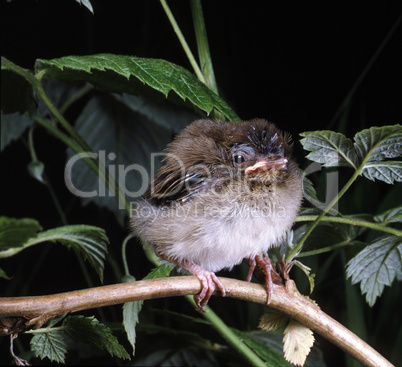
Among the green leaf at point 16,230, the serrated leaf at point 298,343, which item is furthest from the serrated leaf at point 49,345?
the serrated leaf at point 298,343

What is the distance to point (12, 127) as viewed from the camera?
1.35 meters

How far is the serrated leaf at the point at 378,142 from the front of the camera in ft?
2.26

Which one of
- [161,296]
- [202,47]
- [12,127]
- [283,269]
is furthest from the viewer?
[12,127]

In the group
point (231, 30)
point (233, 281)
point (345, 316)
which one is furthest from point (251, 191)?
point (231, 30)

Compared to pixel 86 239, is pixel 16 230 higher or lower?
higher

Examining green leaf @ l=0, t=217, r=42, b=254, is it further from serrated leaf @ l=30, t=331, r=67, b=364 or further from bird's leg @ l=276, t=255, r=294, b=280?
bird's leg @ l=276, t=255, r=294, b=280

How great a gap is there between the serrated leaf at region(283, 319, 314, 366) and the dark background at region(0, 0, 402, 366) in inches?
19.2

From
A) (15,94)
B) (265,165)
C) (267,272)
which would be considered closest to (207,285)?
(267,272)

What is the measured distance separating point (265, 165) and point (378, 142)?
0.67 feet

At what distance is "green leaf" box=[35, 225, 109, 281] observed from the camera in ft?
2.82

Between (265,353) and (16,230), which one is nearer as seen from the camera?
(16,230)

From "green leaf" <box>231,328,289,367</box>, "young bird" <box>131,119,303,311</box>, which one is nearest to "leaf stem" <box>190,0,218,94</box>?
"young bird" <box>131,119,303,311</box>

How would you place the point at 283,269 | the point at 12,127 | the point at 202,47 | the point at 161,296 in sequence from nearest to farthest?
the point at 161,296 → the point at 283,269 → the point at 202,47 → the point at 12,127

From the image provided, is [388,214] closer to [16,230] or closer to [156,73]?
[156,73]
